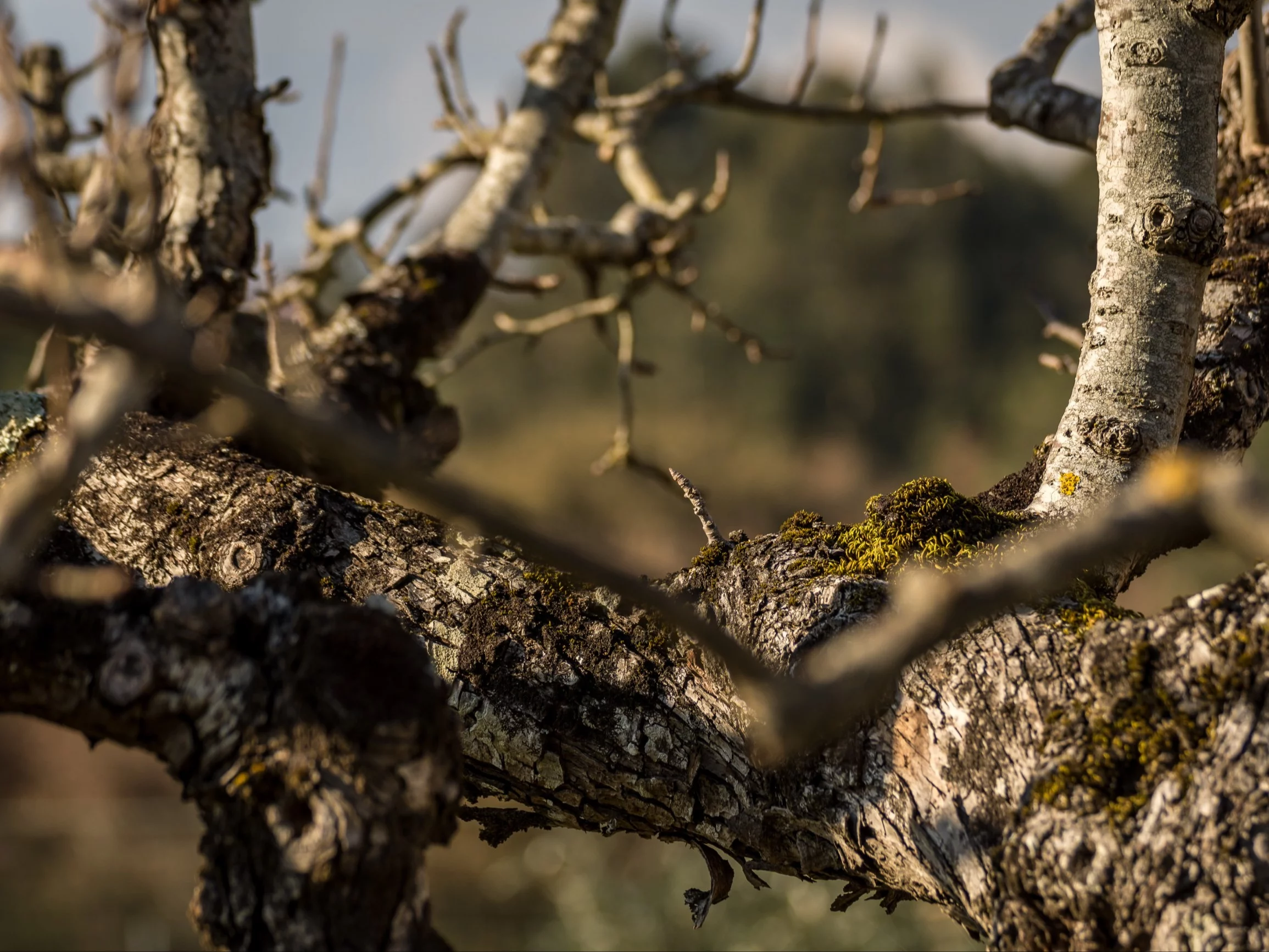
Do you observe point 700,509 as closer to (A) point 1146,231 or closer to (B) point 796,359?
(A) point 1146,231

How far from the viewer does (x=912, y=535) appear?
146cm

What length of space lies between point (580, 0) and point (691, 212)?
75 centimetres

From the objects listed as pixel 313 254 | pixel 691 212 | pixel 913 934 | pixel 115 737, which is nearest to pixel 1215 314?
pixel 115 737

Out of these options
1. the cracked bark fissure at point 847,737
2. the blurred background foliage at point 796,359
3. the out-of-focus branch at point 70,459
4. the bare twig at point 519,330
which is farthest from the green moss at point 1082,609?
the blurred background foliage at point 796,359

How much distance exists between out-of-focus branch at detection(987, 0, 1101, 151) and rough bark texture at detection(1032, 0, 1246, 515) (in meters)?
0.62

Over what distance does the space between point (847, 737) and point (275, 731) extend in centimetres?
65

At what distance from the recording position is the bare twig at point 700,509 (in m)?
1.57

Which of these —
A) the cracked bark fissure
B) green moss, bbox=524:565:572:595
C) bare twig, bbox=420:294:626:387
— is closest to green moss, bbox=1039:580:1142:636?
the cracked bark fissure

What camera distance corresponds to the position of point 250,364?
2.63 meters

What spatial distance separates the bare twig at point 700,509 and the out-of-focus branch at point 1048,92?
1160 mm

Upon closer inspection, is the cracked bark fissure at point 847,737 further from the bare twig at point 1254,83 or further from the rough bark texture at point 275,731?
the bare twig at point 1254,83

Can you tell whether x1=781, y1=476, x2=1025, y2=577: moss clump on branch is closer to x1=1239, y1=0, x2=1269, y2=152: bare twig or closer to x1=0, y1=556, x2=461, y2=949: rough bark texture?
x1=0, y1=556, x2=461, y2=949: rough bark texture

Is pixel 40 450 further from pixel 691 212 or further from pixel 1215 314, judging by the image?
pixel 691 212

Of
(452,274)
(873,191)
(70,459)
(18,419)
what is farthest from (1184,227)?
(873,191)
